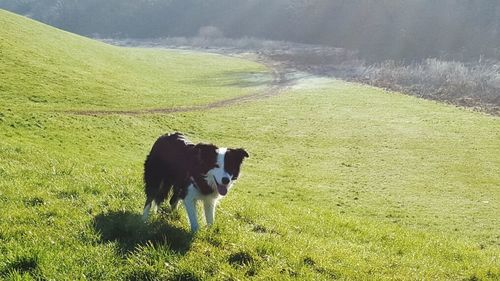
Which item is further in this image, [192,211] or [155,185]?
[155,185]

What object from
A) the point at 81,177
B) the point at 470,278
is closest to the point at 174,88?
the point at 81,177

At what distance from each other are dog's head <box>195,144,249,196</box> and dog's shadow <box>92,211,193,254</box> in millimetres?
1332

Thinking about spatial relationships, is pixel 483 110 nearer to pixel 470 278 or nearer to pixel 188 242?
pixel 470 278

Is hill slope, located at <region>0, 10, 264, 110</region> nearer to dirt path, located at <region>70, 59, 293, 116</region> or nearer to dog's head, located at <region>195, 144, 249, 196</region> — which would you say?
dirt path, located at <region>70, 59, 293, 116</region>

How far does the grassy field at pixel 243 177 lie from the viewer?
993cm

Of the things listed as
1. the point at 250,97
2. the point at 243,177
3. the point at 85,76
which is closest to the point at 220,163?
the point at 243,177

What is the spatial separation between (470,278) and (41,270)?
33.6 feet

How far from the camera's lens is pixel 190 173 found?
445 inches

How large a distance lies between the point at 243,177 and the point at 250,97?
4430cm

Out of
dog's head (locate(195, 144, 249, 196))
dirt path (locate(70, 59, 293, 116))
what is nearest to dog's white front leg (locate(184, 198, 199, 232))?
dog's head (locate(195, 144, 249, 196))

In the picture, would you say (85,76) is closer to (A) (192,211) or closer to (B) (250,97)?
(B) (250,97)

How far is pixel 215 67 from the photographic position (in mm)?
119188

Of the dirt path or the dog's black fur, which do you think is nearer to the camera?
the dog's black fur

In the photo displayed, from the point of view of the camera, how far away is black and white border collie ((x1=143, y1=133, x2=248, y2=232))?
10641mm
